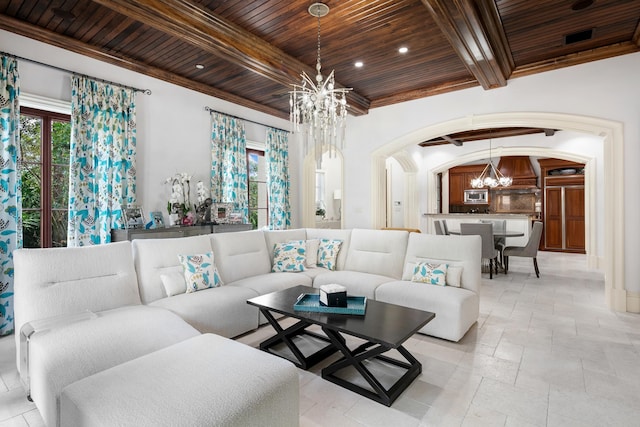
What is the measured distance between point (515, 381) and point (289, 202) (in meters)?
4.74

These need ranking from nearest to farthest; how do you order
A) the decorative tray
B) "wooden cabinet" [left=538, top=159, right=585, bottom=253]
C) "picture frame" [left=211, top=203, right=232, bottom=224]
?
the decorative tray < "picture frame" [left=211, top=203, right=232, bottom=224] < "wooden cabinet" [left=538, top=159, right=585, bottom=253]

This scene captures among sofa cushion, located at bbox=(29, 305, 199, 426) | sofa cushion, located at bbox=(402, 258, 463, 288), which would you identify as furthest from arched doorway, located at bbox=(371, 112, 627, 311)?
sofa cushion, located at bbox=(29, 305, 199, 426)

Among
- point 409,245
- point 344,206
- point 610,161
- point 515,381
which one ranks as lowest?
point 515,381

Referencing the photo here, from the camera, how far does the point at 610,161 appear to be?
4031 millimetres

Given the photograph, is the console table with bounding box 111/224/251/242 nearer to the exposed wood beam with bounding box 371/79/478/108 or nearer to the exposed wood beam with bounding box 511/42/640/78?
the exposed wood beam with bounding box 371/79/478/108

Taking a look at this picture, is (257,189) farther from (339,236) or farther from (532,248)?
(532,248)

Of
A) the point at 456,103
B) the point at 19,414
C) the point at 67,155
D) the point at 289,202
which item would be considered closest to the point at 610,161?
the point at 456,103

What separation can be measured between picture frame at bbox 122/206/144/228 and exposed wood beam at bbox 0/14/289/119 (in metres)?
1.78

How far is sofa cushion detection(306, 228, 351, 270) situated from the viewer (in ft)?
14.2

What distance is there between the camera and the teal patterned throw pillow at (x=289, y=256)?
157 inches

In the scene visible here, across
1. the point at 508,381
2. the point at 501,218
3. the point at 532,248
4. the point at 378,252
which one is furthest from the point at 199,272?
the point at 501,218

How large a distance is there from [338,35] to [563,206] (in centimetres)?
907

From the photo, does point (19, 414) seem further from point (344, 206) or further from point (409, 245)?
point (344, 206)

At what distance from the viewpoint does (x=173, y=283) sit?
9.68 ft
